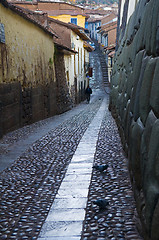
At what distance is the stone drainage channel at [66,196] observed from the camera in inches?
111

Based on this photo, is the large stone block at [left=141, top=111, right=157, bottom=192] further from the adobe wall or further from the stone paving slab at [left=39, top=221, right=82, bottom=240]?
the adobe wall

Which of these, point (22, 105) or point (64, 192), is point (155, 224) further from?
point (22, 105)

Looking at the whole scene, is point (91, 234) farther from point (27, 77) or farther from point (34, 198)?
point (27, 77)

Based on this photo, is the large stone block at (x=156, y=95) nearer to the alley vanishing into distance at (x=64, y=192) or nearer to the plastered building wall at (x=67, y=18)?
the alley vanishing into distance at (x=64, y=192)

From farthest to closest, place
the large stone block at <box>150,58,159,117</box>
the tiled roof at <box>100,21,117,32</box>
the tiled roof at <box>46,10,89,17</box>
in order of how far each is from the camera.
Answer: the tiled roof at <box>100,21,117,32</box>, the tiled roof at <box>46,10,89,17</box>, the large stone block at <box>150,58,159,117</box>

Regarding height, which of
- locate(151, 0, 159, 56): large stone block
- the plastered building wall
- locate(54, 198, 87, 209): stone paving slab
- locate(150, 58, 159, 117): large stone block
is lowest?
locate(54, 198, 87, 209): stone paving slab

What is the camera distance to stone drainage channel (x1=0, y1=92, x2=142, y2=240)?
2.82m

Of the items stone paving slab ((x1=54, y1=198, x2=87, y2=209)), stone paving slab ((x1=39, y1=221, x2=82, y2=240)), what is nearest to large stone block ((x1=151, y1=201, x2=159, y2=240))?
stone paving slab ((x1=39, y1=221, x2=82, y2=240))

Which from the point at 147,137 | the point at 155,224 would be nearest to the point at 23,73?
the point at 147,137

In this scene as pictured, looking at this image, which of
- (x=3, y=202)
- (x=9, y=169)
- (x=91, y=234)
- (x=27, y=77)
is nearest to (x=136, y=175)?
(x=91, y=234)

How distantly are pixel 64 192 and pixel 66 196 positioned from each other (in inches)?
5.5

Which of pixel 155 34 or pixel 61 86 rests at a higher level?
pixel 155 34

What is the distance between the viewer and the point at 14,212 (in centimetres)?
328

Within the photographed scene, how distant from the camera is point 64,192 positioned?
12.4 ft
